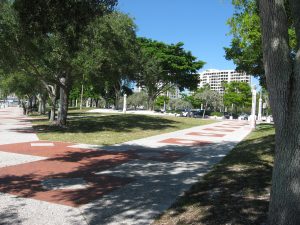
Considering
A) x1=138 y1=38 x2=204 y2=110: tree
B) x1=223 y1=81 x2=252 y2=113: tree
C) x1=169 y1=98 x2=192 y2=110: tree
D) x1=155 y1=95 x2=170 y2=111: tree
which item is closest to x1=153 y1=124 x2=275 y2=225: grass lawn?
x1=138 y1=38 x2=204 y2=110: tree

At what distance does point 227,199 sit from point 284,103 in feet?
8.63

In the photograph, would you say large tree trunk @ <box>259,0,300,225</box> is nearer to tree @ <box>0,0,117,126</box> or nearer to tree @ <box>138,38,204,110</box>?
tree @ <box>0,0,117,126</box>

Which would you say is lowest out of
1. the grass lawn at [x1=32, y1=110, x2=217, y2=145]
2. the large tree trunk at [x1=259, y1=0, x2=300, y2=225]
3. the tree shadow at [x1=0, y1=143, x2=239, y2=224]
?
the tree shadow at [x1=0, y1=143, x2=239, y2=224]

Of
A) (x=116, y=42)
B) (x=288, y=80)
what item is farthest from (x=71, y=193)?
(x=116, y=42)

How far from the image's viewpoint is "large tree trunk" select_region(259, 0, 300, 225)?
4.18 meters

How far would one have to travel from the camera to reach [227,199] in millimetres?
6328

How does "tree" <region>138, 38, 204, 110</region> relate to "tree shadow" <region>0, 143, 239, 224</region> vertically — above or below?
above

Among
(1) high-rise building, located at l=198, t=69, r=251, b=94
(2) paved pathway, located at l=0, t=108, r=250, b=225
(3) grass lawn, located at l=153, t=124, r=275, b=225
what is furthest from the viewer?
(1) high-rise building, located at l=198, t=69, r=251, b=94

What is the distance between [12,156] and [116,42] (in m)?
11.4

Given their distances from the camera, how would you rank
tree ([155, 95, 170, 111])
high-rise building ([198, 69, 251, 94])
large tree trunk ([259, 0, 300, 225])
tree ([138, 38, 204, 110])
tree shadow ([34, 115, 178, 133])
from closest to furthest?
large tree trunk ([259, 0, 300, 225])
tree shadow ([34, 115, 178, 133])
tree ([138, 38, 204, 110])
tree ([155, 95, 170, 111])
high-rise building ([198, 69, 251, 94])

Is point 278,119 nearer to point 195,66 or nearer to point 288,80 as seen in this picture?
point 288,80

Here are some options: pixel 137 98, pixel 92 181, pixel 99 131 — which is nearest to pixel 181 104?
pixel 137 98

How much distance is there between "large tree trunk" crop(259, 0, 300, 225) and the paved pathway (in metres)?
2.09

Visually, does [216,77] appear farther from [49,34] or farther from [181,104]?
[49,34]
